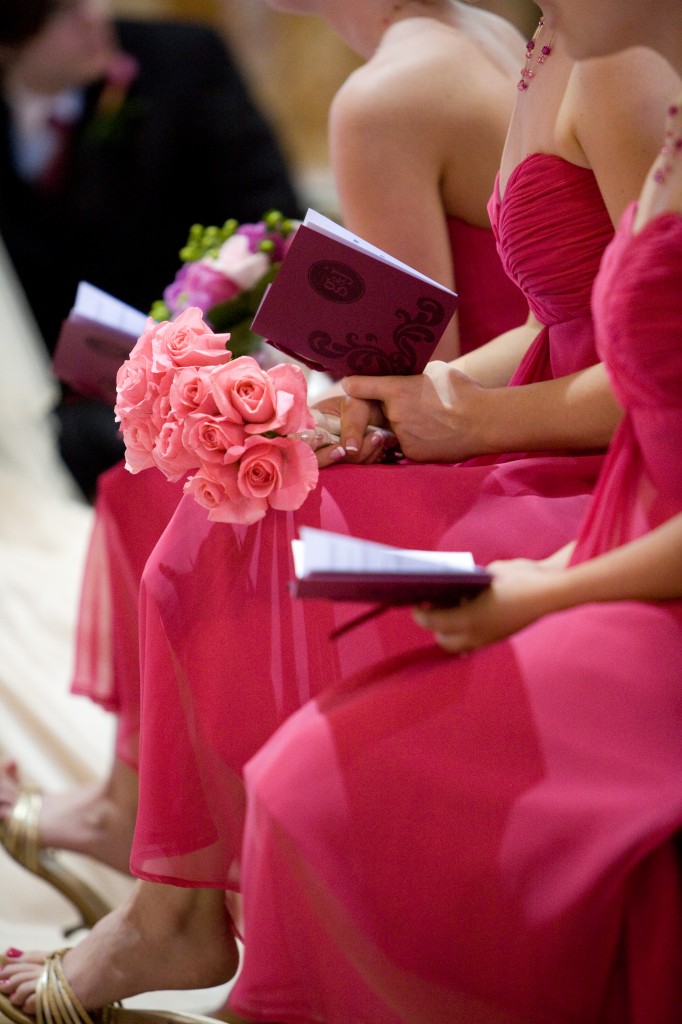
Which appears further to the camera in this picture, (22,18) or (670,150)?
(22,18)

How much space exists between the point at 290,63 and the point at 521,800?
350 cm

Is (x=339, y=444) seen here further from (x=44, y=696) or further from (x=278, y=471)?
(x=44, y=696)

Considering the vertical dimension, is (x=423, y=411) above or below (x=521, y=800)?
above

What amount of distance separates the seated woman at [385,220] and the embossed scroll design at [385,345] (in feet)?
0.73

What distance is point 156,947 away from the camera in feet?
3.30

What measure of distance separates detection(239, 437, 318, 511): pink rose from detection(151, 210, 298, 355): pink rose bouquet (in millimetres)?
464

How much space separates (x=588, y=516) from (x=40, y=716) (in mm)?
1190

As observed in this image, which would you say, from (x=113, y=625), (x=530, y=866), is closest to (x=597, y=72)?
(x=530, y=866)

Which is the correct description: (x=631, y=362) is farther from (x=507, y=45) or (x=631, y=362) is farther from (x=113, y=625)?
(x=113, y=625)

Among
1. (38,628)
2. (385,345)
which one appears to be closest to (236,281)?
(385,345)

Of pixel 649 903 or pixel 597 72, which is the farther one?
pixel 597 72

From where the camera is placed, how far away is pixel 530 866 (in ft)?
2.35

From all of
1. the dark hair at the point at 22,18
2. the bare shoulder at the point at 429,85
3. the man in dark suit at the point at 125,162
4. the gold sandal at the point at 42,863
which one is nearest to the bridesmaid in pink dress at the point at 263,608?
the bare shoulder at the point at 429,85

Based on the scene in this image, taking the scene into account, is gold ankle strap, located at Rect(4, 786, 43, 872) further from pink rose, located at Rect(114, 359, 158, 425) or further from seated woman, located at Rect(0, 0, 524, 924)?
pink rose, located at Rect(114, 359, 158, 425)
